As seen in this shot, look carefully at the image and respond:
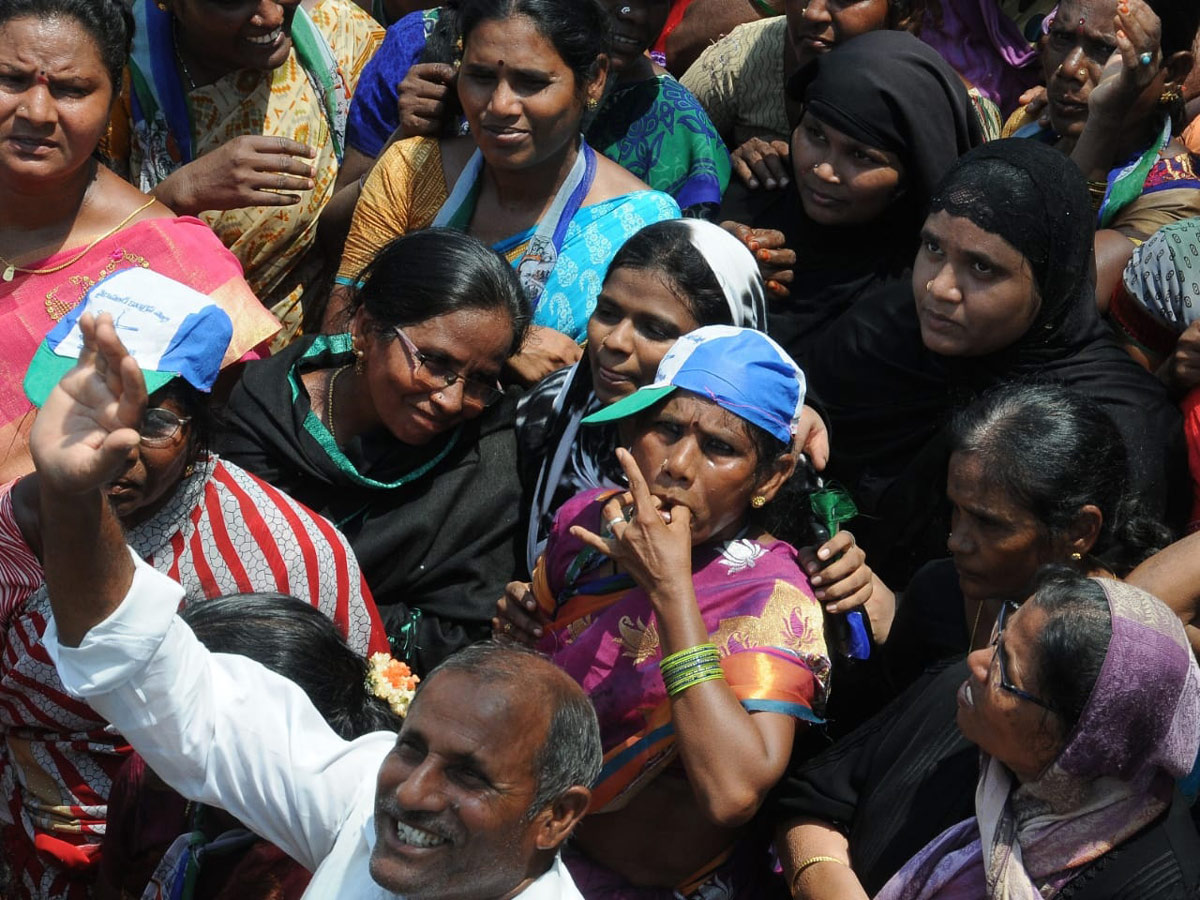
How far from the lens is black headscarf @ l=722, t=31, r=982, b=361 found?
4086 millimetres

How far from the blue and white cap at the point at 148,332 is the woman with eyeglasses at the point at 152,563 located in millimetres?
10

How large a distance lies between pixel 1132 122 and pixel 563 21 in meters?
1.57

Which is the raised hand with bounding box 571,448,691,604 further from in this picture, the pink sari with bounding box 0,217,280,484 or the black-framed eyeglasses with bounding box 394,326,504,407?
the pink sari with bounding box 0,217,280,484

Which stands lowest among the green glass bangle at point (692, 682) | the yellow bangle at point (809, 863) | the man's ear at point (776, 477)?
the yellow bangle at point (809, 863)

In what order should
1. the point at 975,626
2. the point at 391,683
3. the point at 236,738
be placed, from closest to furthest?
the point at 236,738 < the point at 391,683 < the point at 975,626

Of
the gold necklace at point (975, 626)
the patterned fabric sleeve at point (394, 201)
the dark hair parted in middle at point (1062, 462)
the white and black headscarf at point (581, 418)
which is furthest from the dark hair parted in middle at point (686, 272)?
the patterned fabric sleeve at point (394, 201)

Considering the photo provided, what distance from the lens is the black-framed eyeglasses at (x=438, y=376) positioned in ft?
11.6

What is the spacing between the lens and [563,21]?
4.19m

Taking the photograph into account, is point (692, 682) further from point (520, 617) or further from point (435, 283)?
point (435, 283)

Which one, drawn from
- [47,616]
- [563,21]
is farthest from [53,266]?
[563,21]

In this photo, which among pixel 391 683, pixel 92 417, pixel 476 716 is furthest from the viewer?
pixel 391 683

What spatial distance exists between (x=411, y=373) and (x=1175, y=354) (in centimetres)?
179

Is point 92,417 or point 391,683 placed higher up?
A: point 92,417

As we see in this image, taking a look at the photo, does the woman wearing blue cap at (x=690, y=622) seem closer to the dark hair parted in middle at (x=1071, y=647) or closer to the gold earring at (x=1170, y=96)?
the dark hair parted in middle at (x=1071, y=647)
